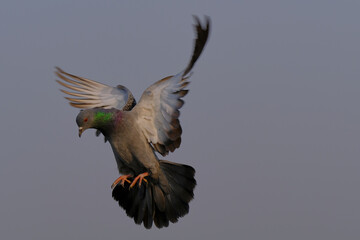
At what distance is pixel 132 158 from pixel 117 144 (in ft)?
0.89

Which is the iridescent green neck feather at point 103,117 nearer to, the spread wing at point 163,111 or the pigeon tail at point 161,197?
the spread wing at point 163,111

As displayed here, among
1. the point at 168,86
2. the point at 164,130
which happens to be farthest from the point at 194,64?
the point at 164,130

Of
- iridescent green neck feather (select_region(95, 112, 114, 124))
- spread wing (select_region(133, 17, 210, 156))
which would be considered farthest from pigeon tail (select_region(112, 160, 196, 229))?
iridescent green neck feather (select_region(95, 112, 114, 124))

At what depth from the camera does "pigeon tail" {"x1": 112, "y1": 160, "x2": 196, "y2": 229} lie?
758 cm

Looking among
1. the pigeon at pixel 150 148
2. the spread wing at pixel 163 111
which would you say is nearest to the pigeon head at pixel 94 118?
the pigeon at pixel 150 148

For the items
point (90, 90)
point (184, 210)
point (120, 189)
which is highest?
point (90, 90)

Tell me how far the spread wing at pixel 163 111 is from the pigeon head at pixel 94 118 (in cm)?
40

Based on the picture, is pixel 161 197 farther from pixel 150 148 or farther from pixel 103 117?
pixel 103 117

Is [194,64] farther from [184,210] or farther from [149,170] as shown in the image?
[184,210]

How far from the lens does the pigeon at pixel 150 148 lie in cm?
718

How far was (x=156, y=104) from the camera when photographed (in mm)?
7340

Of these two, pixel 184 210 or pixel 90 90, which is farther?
pixel 90 90

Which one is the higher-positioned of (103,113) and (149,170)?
(103,113)

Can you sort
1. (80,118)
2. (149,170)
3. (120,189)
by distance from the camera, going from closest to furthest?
(80,118) → (149,170) → (120,189)
